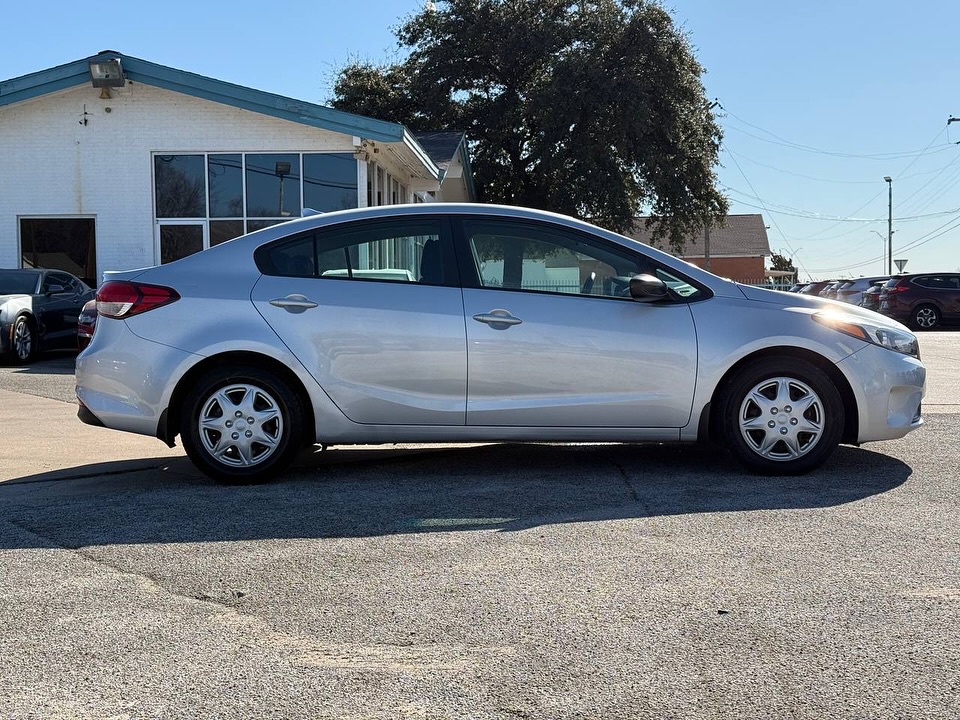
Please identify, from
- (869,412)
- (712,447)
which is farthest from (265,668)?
(712,447)

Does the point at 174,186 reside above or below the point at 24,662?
above

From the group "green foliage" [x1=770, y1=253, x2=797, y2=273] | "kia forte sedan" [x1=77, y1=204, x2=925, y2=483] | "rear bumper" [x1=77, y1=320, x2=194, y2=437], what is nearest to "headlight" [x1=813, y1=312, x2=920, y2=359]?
"kia forte sedan" [x1=77, y1=204, x2=925, y2=483]

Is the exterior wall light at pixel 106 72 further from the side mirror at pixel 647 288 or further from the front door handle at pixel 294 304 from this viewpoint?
the side mirror at pixel 647 288

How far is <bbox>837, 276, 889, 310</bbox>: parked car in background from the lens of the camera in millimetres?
28484

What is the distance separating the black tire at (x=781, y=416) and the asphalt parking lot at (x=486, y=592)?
157mm

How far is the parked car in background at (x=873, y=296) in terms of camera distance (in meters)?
27.2

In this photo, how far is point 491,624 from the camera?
3609 mm

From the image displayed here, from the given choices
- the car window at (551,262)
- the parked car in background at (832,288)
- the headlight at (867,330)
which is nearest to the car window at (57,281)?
the car window at (551,262)

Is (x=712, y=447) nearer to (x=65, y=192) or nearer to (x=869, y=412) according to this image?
(x=869, y=412)

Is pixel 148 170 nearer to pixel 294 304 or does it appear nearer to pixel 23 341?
pixel 23 341

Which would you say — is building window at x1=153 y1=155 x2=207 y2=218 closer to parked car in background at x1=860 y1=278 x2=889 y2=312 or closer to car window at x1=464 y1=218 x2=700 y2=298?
car window at x1=464 y1=218 x2=700 y2=298

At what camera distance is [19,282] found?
1572cm

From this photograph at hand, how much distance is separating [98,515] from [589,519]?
2.41 meters

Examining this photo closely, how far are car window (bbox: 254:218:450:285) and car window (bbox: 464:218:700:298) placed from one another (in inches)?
9.8
